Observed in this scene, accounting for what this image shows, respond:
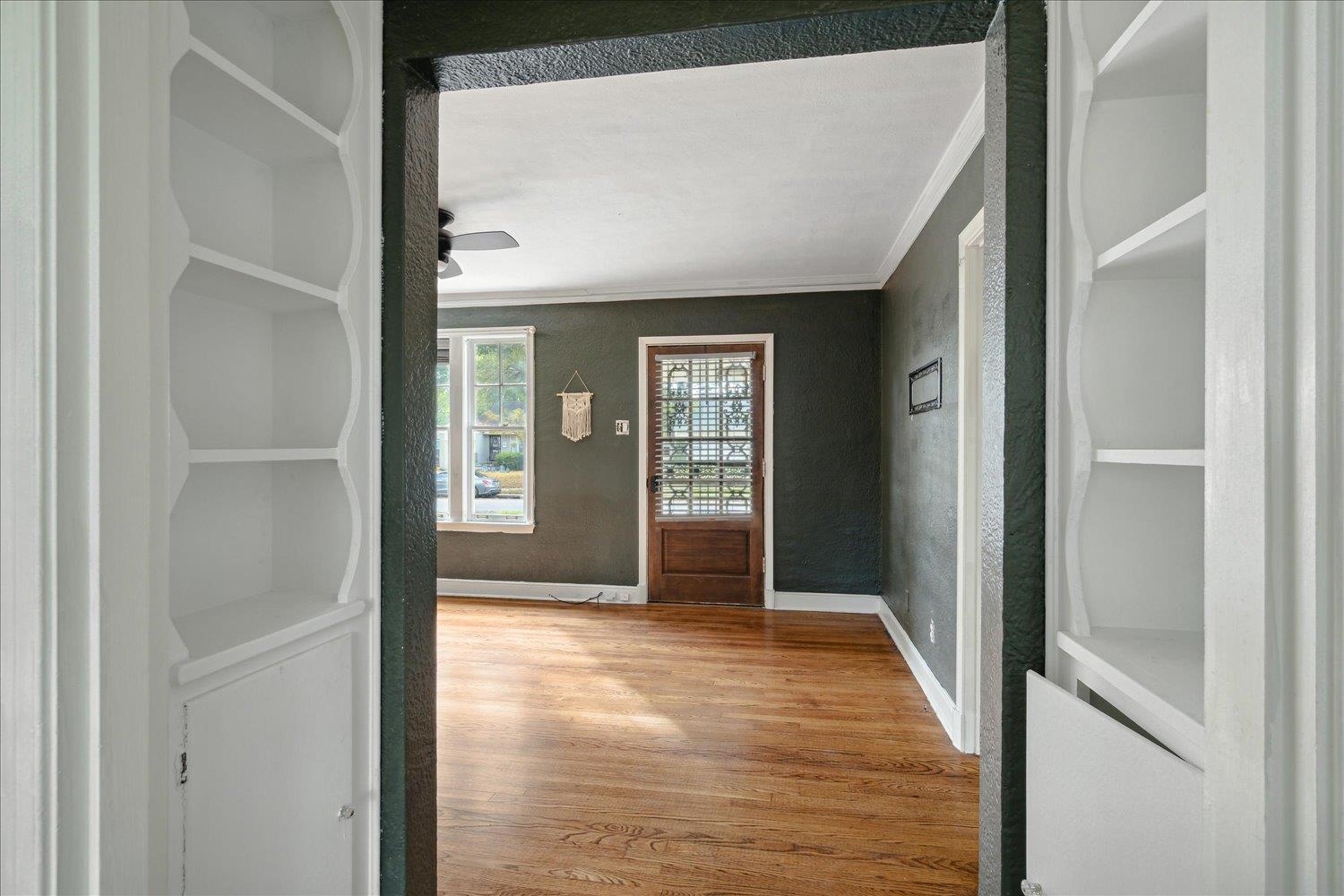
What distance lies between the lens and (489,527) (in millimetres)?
5637

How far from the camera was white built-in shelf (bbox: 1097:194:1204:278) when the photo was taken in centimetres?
84

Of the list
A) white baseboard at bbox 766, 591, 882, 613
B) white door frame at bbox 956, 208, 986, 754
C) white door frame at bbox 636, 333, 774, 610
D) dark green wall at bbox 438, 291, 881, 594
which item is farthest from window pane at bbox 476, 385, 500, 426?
white door frame at bbox 956, 208, 986, 754

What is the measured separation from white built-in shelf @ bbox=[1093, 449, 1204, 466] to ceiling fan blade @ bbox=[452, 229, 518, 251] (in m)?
2.69

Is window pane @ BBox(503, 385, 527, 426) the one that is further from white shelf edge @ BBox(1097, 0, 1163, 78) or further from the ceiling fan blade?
white shelf edge @ BBox(1097, 0, 1163, 78)

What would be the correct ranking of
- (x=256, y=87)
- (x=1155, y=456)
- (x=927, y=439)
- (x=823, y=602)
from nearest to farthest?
1. (x=1155, y=456)
2. (x=256, y=87)
3. (x=927, y=439)
4. (x=823, y=602)

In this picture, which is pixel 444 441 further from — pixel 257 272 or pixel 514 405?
pixel 257 272

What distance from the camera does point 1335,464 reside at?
545 mm

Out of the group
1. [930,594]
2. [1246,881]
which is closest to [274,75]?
[1246,881]

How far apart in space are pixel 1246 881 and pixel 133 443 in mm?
1294

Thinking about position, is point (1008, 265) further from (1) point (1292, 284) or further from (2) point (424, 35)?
(2) point (424, 35)

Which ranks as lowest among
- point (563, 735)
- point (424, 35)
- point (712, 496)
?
point (563, 735)

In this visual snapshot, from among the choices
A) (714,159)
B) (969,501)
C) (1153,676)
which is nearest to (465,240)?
(714,159)

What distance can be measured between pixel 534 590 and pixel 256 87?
481cm

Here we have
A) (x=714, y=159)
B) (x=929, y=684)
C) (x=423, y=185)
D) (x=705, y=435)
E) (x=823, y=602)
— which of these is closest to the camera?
(x=423, y=185)
